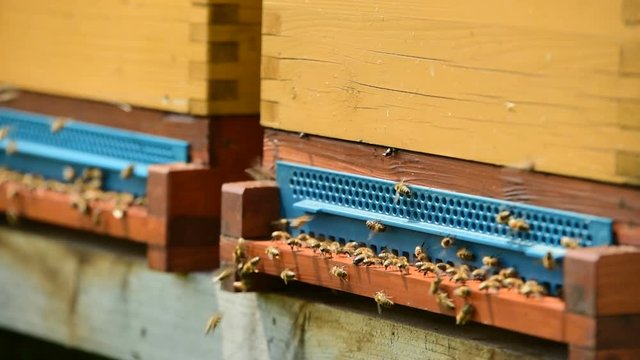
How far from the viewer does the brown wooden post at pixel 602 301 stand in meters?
3.71

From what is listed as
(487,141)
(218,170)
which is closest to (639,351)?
(487,141)

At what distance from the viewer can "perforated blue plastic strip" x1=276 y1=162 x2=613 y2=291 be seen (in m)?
4.00

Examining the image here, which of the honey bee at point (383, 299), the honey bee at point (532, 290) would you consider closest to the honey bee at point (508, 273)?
the honey bee at point (532, 290)

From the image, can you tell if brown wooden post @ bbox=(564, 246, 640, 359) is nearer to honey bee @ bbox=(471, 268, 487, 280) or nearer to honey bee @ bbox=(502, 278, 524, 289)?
Result: honey bee @ bbox=(502, 278, 524, 289)

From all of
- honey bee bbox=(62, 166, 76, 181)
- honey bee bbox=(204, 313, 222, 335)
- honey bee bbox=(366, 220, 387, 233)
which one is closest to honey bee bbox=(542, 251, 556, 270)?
honey bee bbox=(366, 220, 387, 233)

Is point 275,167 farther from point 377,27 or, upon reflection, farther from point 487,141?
point 487,141

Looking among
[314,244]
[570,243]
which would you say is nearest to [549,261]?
[570,243]

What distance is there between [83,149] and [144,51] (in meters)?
0.70

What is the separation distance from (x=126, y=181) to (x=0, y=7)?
1220 mm

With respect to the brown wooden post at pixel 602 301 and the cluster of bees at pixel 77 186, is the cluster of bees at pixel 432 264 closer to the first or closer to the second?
the brown wooden post at pixel 602 301

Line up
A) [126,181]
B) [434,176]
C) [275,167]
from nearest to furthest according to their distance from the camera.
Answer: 1. [434,176]
2. [275,167]
3. [126,181]

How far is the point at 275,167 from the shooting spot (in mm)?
5039

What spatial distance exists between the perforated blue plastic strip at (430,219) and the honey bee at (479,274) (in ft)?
0.20

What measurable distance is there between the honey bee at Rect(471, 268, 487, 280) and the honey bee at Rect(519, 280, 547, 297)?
8.5 inches
